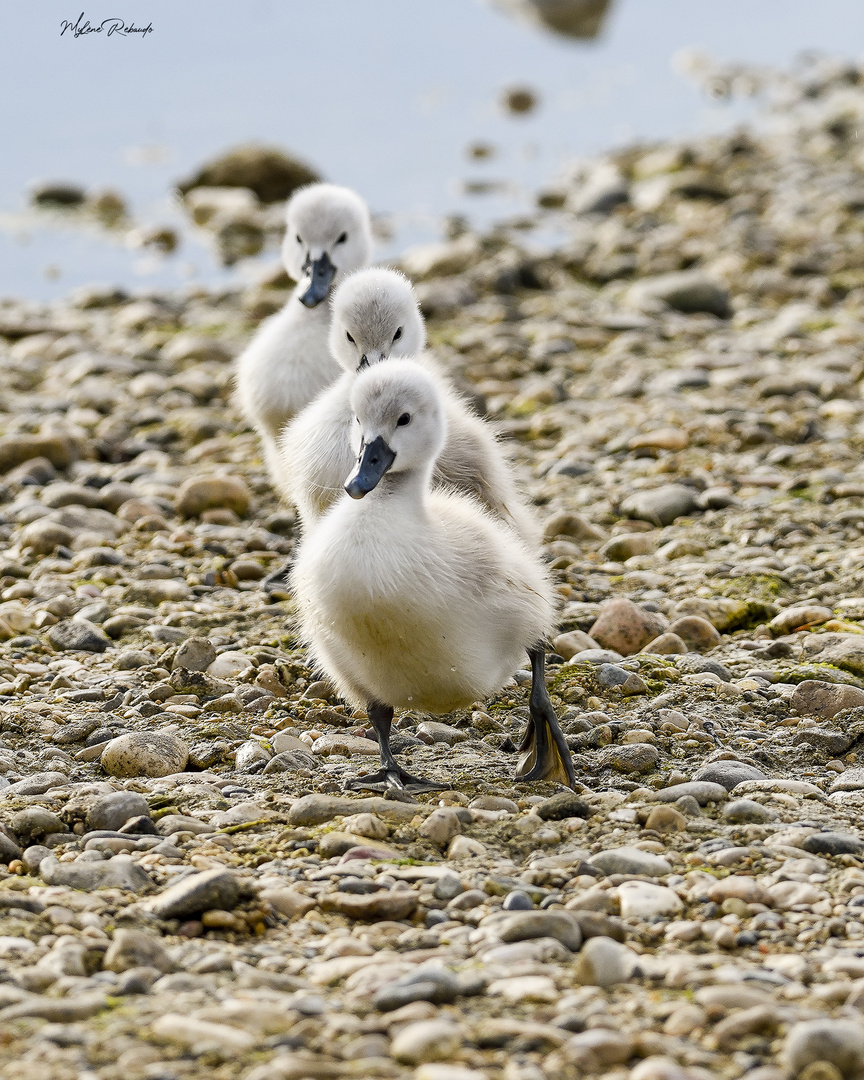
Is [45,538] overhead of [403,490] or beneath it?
beneath

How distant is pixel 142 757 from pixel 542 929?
1.76 metres

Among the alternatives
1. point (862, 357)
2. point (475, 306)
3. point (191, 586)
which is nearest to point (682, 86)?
point (475, 306)

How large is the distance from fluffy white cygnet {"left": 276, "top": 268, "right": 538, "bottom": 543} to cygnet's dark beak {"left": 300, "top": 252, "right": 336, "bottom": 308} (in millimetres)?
1091

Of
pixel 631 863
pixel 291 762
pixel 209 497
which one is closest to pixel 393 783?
pixel 291 762

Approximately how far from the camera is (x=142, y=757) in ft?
15.7

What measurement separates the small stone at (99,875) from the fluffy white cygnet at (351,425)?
191 cm

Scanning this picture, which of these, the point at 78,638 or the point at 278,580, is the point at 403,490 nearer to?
the point at 78,638

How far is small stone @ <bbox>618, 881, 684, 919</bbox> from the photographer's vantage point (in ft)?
12.2

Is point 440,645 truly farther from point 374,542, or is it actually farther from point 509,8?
point 509,8

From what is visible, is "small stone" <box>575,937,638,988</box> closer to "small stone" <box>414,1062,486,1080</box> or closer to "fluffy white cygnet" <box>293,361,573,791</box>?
"small stone" <box>414,1062,486,1080</box>

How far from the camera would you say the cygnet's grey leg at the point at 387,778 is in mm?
4609

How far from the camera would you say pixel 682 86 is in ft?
75.6

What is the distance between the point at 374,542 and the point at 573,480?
3713 mm

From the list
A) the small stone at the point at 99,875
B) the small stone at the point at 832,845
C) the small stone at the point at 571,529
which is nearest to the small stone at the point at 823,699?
the small stone at the point at 832,845
